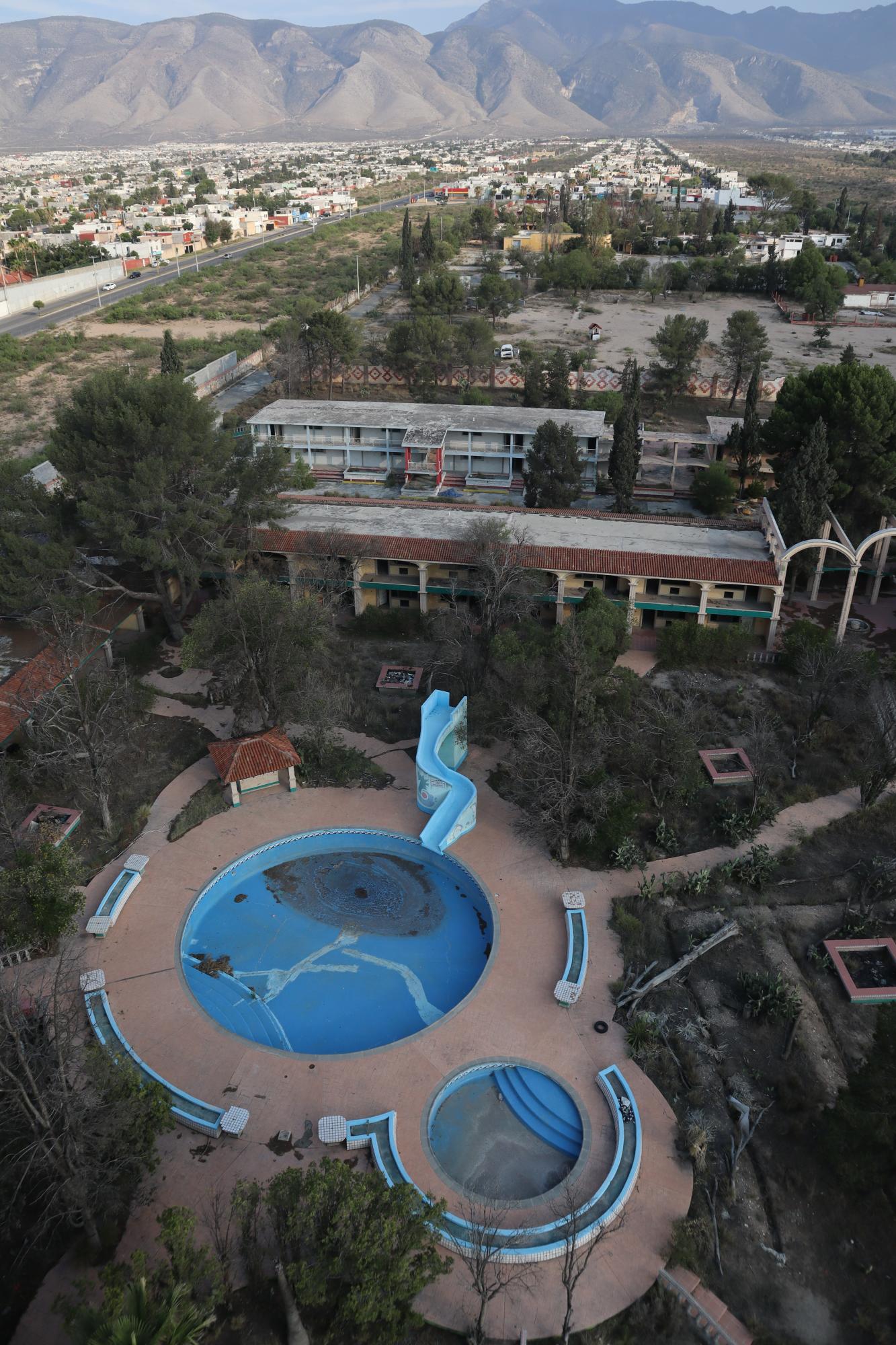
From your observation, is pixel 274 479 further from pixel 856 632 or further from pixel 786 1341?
pixel 786 1341

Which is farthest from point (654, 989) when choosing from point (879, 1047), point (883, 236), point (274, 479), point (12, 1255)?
point (883, 236)

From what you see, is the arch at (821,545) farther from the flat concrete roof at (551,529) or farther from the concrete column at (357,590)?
the concrete column at (357,590)

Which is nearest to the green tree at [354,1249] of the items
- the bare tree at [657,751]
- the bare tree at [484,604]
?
the bare tree at [657,751]

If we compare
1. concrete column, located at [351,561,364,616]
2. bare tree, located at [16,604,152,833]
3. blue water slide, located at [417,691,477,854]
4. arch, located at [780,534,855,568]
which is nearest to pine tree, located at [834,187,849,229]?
arch, located at [780,534,855,568]

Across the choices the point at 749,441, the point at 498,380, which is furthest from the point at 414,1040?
the point at 498,380

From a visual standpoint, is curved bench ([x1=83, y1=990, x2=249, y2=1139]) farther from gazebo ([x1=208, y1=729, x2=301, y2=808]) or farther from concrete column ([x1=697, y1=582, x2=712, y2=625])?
concrete column ([x1=697, y1=582, x2=712, y2=625])

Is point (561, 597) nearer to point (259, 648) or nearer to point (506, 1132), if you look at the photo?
point (259, 648)
